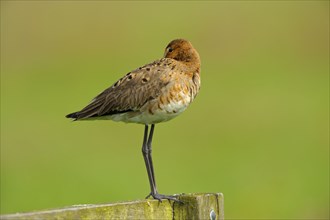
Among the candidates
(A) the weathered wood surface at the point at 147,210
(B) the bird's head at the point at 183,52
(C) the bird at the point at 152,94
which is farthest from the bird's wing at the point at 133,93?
(A) the weathered wood surface at the point at 147,210

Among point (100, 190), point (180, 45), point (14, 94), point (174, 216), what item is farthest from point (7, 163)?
point (174, 216)

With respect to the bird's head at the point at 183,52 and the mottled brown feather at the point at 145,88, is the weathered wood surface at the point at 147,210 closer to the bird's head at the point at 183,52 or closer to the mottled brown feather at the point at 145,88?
the mottled brown feather at the point at 145,88

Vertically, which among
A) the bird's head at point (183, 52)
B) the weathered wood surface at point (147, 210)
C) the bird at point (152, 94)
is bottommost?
the weathered wood surface at point (147, 210)

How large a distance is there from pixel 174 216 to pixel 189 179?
1322 centimetres

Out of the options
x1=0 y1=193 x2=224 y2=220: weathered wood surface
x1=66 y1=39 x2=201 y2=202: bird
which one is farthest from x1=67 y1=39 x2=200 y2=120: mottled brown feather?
x1=0 y1=193 x2=224 y2=220: weathered wood surface

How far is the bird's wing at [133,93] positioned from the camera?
→ 8.96 m

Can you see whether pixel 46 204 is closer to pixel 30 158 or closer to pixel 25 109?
pixel 30 158

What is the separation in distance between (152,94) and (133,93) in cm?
16

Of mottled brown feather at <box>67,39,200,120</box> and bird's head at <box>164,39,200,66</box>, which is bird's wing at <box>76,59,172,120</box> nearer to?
mottled brown feather at <box>67,39,200,120</box>

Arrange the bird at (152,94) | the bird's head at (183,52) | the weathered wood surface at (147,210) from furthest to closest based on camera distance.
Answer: the bird's head at (183,52)
the bird at (152,94)
the weathered wood surface at (147,210)

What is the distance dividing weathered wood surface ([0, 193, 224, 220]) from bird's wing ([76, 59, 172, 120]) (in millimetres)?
2543

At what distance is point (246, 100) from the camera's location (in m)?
27.4

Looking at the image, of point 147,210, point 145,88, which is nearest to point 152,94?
point 145,88

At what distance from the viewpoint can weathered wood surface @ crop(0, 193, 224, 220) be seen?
5566 millimetres
